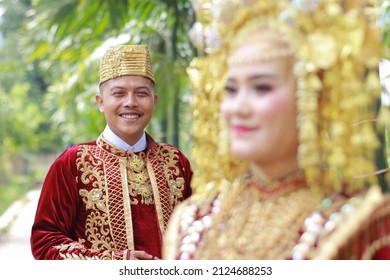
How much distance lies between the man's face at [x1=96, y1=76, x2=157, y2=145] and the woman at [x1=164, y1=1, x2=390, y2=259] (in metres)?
0.61

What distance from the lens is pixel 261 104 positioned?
131 centimetres

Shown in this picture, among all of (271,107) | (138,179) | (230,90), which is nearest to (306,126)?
(271,107)

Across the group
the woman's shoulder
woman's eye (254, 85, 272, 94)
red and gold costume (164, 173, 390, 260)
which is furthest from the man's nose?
the woman's shoulder

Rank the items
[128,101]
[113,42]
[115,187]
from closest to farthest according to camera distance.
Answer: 1. [128,101]
2. [115,187]
3. [113,42]

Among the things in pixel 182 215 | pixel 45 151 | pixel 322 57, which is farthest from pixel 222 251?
pixel 45 151

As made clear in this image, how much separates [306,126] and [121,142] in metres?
0.96

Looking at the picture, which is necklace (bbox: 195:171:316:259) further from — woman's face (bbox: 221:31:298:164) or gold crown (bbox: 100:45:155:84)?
gold crown (bbox: 100:45:155:84)

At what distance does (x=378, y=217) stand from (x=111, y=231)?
96cm

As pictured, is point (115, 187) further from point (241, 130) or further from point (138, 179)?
point (241, 130)

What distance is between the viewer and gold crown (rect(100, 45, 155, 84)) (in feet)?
6.68

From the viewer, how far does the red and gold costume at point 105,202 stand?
199cm

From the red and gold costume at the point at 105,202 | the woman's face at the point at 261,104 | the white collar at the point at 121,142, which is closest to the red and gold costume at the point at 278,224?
the woman's face at the point at 261,104

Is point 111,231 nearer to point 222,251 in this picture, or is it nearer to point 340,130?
point 222,251

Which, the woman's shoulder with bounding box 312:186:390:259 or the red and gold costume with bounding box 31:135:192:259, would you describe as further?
the red and gold costume with bounding box 31:135:192:259
